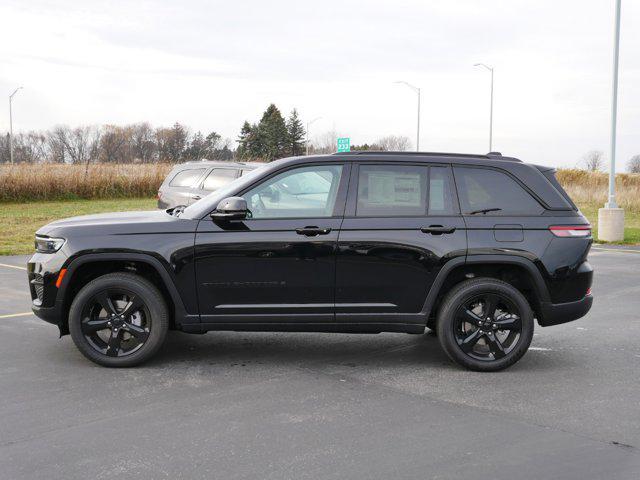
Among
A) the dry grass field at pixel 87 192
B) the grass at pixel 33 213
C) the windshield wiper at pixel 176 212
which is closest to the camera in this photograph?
the windshield wiper at pixel 176 212

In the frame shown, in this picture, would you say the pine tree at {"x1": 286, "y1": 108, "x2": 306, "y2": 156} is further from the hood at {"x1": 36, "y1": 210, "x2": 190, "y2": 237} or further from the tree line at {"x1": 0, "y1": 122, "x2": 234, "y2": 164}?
the hood at {"x1": 36, "y1": 210, "x2": 190, "y2": 237}

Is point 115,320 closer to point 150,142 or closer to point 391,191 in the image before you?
point 391,191

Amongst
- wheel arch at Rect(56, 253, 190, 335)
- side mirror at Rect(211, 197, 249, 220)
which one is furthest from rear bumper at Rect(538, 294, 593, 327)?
wheel arch at Rect(56, 253, 190, 335)

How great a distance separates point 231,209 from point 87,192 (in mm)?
26825

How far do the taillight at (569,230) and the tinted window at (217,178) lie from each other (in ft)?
29.5

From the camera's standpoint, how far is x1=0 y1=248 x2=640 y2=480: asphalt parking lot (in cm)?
405

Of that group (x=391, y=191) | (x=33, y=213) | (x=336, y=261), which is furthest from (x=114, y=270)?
(x=33, y=213)

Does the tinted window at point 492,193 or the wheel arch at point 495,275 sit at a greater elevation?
the tinted window at point 492,193

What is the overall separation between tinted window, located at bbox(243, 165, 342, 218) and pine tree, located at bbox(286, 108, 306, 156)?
96.5 meters

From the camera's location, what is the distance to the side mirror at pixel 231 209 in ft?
18.8

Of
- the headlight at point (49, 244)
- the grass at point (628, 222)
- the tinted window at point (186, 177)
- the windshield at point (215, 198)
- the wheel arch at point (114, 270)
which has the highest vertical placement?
the tinted window at point (186, 177)

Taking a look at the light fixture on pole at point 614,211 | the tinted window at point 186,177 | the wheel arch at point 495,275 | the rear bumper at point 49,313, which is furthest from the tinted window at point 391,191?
the light fixture on pole at point 614,211

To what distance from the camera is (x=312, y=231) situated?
592cm

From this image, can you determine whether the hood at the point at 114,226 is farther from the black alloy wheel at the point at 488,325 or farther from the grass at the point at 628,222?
the grass at the point at 628,222
